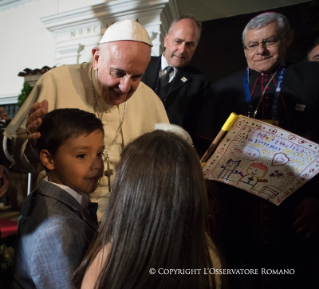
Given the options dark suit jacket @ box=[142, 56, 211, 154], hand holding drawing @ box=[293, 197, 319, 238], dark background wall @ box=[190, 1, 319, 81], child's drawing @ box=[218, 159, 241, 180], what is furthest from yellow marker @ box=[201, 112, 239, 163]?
dark background wall @ box=[190, 1, 319, 81]

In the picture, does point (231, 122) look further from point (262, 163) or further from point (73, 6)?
point (73, 6)

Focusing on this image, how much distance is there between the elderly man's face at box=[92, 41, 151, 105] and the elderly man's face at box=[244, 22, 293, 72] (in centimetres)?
65

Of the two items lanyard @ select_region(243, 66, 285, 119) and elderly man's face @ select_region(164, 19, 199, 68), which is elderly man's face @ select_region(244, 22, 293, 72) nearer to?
lanyard @ select_region(243, 66, 285, 119)

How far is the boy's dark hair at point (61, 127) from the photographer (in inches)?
44.4

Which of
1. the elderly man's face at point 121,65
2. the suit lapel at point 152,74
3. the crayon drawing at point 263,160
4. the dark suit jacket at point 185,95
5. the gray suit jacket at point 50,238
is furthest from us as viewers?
the suit lapel at point 152,74

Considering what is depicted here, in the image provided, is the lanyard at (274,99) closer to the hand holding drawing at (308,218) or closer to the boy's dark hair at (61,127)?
the hand holding drawing at (308,218)

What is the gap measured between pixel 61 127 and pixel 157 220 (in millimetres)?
655

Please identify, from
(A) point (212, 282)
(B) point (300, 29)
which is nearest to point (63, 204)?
(A) point (212, 282)

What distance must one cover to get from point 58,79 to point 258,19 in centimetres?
126

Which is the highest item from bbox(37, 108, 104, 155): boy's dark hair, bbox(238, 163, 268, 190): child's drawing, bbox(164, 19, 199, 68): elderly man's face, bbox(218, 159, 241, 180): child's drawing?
bbox(164, 19, 199, 68): elderly man's face

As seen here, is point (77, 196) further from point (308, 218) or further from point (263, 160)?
point (308, 218)

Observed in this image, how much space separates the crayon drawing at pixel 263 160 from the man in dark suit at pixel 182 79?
818 mm

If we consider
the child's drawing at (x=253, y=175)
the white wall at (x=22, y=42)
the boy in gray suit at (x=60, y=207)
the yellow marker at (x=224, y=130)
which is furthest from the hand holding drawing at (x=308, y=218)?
the white wall at (x=22, y=42)

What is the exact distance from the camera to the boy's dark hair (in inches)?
44.4
